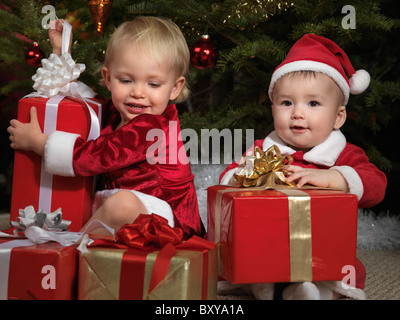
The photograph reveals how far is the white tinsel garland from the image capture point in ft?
5.99

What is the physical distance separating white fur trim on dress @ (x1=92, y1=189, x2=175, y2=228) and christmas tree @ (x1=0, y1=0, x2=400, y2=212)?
1.45 ft

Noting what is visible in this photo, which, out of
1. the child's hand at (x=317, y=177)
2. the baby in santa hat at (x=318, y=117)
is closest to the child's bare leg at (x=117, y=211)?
the baby in santa hat at (x=318, y=117)

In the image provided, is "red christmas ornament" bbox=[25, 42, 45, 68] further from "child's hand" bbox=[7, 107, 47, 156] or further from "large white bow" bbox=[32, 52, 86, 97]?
"child's hand" bbox=[7, 107, 47, 156]

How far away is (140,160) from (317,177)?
0.47 meters

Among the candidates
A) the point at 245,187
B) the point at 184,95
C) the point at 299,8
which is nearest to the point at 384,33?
the point at 299,8

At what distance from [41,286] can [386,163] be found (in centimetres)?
125

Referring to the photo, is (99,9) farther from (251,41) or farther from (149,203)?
(149,203)

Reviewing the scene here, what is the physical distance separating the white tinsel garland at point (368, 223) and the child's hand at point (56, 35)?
0.67m

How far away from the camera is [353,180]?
1236 mm

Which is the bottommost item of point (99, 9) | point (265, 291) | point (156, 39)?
point (265, 291)

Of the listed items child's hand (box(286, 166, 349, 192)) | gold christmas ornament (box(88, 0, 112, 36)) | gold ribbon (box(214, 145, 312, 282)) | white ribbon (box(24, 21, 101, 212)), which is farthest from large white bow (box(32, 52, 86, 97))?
child's hand (box(286, 166, 349, 192))

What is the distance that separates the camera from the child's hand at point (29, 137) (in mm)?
1283

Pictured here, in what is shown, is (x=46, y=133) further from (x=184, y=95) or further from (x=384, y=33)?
(x=384, y=33)

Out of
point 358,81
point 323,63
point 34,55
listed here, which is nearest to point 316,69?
point 323,63
